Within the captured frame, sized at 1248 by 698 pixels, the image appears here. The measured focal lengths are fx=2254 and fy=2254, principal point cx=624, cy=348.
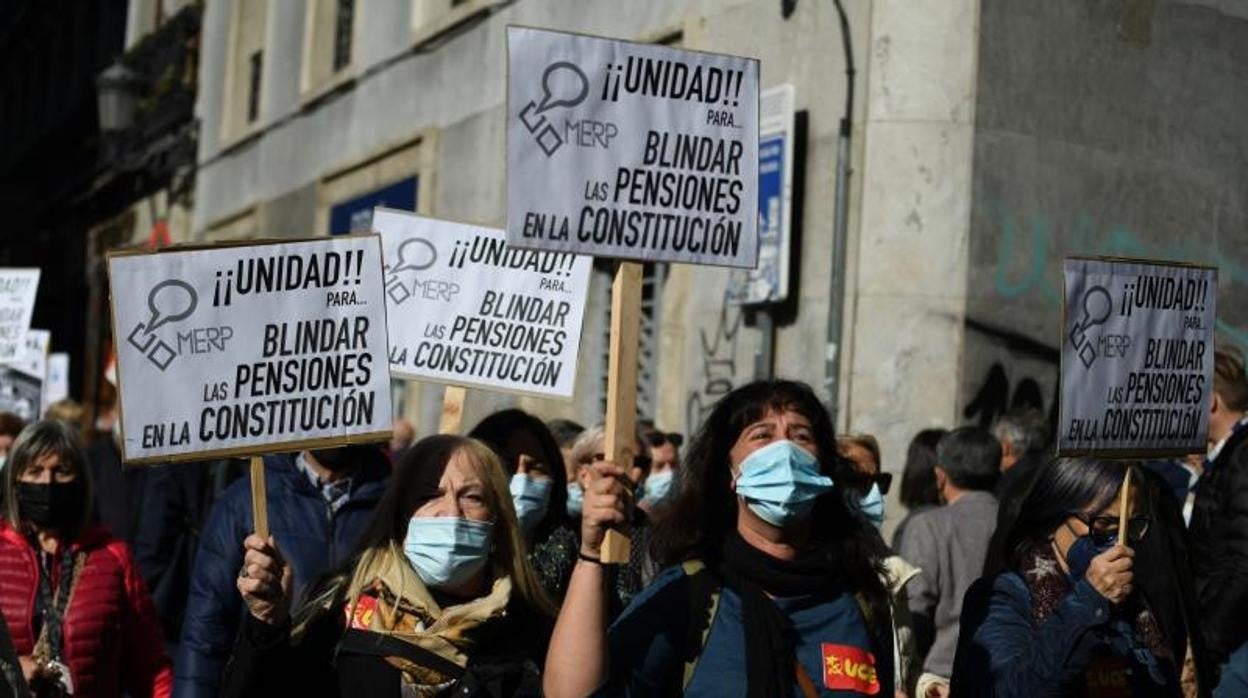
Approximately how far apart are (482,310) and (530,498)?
64.0 inches

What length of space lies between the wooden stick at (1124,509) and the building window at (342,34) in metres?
18.9

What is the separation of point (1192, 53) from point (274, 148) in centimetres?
1353

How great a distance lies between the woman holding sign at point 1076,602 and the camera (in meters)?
4.85

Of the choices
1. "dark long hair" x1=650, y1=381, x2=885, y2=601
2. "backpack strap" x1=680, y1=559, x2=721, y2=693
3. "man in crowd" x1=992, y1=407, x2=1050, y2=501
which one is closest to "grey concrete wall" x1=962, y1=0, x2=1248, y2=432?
"man in crowd" x1=992, y1=407, x2=1050, y2=501

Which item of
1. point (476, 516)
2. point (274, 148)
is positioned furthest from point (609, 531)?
point (274, 148)

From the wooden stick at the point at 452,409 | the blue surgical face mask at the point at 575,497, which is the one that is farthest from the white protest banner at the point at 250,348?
the wooden stick at the point at 452,409

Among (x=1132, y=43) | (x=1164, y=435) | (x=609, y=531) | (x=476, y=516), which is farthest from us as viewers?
(x=1132, y=43)

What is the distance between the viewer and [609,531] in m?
4.32

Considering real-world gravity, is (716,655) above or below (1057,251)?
below

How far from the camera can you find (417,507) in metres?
5.16

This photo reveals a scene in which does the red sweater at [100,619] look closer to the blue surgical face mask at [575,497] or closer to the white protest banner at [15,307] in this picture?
the blue surgical face mask at [575,497]

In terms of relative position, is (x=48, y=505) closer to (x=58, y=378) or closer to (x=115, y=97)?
(x=58, y=378)

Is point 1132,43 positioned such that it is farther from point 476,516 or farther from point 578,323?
point 476,516

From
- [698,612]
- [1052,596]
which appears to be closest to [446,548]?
[698,612]
